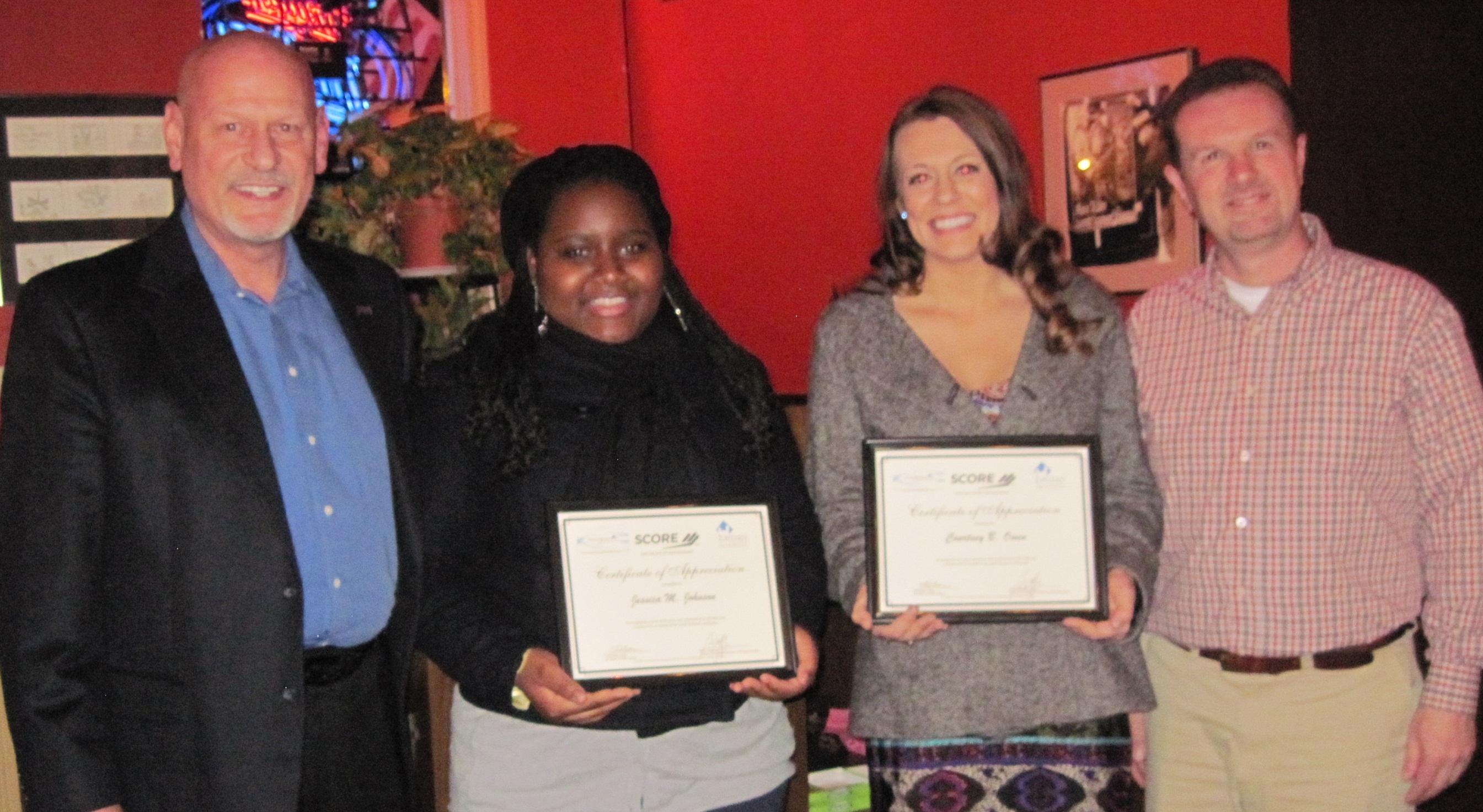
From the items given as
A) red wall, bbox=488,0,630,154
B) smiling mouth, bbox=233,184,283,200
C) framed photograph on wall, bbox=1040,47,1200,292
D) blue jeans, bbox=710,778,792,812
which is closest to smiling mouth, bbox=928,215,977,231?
blue jeans, bbox=710,778,792,812

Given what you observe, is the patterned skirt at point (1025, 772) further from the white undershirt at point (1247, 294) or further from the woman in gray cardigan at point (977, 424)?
the white undershirt at point (1247, 294)

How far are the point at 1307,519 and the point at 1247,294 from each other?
1.41 ft

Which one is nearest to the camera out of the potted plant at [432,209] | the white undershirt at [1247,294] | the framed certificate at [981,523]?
the framed certificate at [981,523]

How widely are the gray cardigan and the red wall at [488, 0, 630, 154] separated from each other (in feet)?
15.7

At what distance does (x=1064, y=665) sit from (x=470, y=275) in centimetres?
219

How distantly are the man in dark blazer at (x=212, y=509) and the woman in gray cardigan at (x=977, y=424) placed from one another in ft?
2.58

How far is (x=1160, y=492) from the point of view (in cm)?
247

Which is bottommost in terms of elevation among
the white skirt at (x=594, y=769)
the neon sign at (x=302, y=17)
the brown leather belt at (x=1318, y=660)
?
the white skirt at (x=594, y=769)

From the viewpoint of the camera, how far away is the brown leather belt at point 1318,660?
233 cm

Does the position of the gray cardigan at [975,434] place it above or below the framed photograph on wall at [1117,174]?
below

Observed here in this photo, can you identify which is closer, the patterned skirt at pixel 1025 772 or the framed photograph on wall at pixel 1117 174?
the patterned skirt at pixel 1025 772
